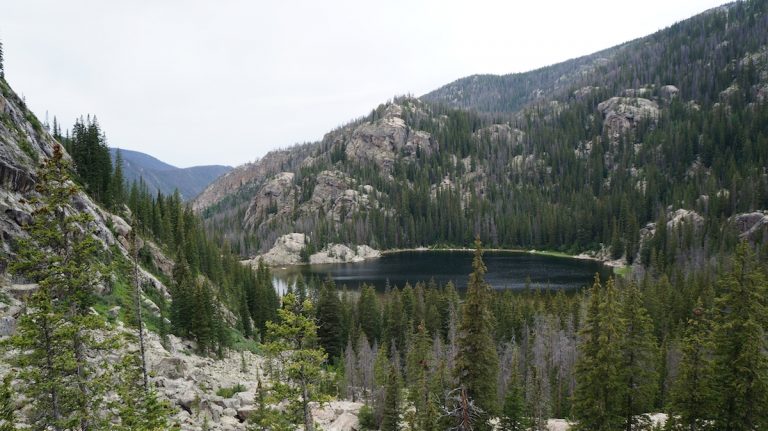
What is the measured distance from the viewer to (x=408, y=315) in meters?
74.5

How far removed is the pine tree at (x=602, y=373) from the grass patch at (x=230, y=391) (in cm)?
2336

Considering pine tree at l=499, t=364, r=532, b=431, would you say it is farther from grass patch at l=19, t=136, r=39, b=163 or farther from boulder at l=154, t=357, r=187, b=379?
grass patch at l=19, t=136, r=39, b=163

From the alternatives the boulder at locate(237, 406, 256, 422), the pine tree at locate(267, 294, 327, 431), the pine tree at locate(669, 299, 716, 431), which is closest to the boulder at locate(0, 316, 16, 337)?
the boulder at locate(237, 406, 256, 422)

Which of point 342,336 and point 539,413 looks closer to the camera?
point 539,413

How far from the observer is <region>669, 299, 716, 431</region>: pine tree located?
22250 millimetres

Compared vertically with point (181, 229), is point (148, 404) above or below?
below

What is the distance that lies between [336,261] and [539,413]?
16670 centimetres

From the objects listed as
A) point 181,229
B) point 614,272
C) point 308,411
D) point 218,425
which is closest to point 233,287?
point 181,229

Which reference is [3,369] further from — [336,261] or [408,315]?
[336,261]

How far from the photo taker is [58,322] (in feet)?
47.4

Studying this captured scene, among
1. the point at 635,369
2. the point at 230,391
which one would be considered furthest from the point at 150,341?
the point at 635,369

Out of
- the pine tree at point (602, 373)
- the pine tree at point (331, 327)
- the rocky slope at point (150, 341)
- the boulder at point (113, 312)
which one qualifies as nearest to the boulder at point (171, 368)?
the rocky slope at point (150, 341)

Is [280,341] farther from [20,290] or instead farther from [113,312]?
[113,312]

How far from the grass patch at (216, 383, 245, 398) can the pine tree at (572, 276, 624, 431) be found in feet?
76.7
